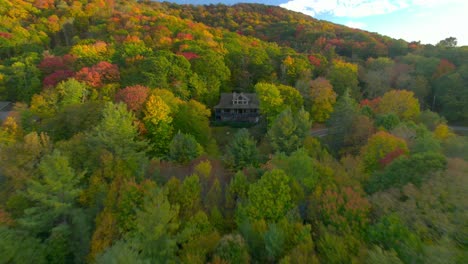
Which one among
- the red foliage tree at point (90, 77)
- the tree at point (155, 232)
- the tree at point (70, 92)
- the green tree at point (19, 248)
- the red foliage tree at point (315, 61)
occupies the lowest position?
the green tree at point (19, 248)

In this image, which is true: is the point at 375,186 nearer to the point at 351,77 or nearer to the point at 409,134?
the point at 409,134

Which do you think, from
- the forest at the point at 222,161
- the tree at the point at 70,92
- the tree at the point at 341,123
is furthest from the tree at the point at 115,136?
the tree at the point at 341,123

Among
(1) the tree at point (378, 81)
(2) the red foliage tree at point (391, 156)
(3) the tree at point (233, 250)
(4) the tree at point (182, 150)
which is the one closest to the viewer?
(3) the tree at point (233, 250)

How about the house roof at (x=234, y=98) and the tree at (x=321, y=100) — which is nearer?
the tree at (x=321, y=100)

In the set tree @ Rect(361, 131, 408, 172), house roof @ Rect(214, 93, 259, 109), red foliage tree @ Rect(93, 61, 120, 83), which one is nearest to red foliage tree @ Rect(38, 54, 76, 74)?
red foliage tree @ Rect(93, 61, 120, 83)

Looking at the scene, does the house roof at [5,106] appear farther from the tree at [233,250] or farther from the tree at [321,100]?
the tree at [321,100]

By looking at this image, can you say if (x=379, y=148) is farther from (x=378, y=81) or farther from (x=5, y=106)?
(x=5, y=106)

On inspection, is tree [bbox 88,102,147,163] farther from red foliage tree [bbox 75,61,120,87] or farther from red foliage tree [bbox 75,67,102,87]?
red foliage tree [bbox 75,61,120,87]
